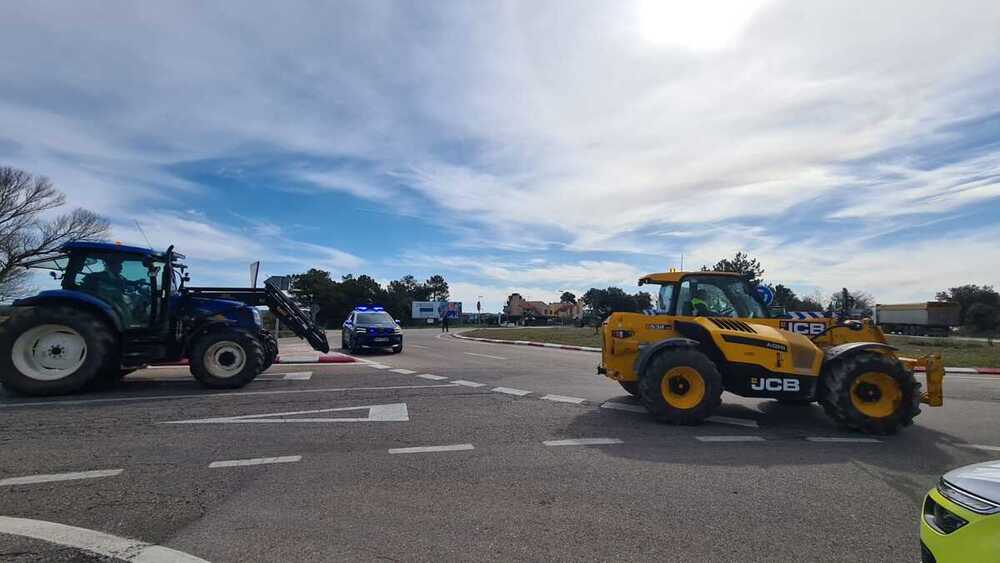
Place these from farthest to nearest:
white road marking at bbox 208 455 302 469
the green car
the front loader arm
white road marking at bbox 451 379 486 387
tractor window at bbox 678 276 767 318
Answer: white road marking at bbox 451 379 486 387
tractor window at bbox 678 276 767 318
the front loader arm
white road marking at bbox 208 455 302 469
the green car

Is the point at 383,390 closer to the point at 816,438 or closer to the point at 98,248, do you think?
the point at 98,248

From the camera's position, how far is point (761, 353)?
6.76 meters

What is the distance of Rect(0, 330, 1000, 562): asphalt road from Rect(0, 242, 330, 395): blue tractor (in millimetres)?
641

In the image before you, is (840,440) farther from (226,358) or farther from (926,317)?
(926,317)

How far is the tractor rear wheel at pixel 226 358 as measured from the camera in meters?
9.43

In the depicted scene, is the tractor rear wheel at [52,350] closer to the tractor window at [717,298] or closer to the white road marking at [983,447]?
the tractor window at [717,298]

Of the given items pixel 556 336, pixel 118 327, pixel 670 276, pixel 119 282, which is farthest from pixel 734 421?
pixel 556 336

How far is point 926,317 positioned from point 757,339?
55.7 meters

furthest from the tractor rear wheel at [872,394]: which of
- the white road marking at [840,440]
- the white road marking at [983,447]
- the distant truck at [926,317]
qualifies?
the distant truck at [926,317]

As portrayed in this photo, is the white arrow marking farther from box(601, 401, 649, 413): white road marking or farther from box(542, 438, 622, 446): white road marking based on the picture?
box(601, 401, 649, 413): white road marking

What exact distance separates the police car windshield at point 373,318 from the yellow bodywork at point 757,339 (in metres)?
13.3

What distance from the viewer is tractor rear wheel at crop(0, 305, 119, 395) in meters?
8.47

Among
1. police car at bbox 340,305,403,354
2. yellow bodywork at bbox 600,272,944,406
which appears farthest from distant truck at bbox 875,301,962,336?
yellow bodywork at bbox 600,272,944,406

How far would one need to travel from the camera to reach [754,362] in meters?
6.77
